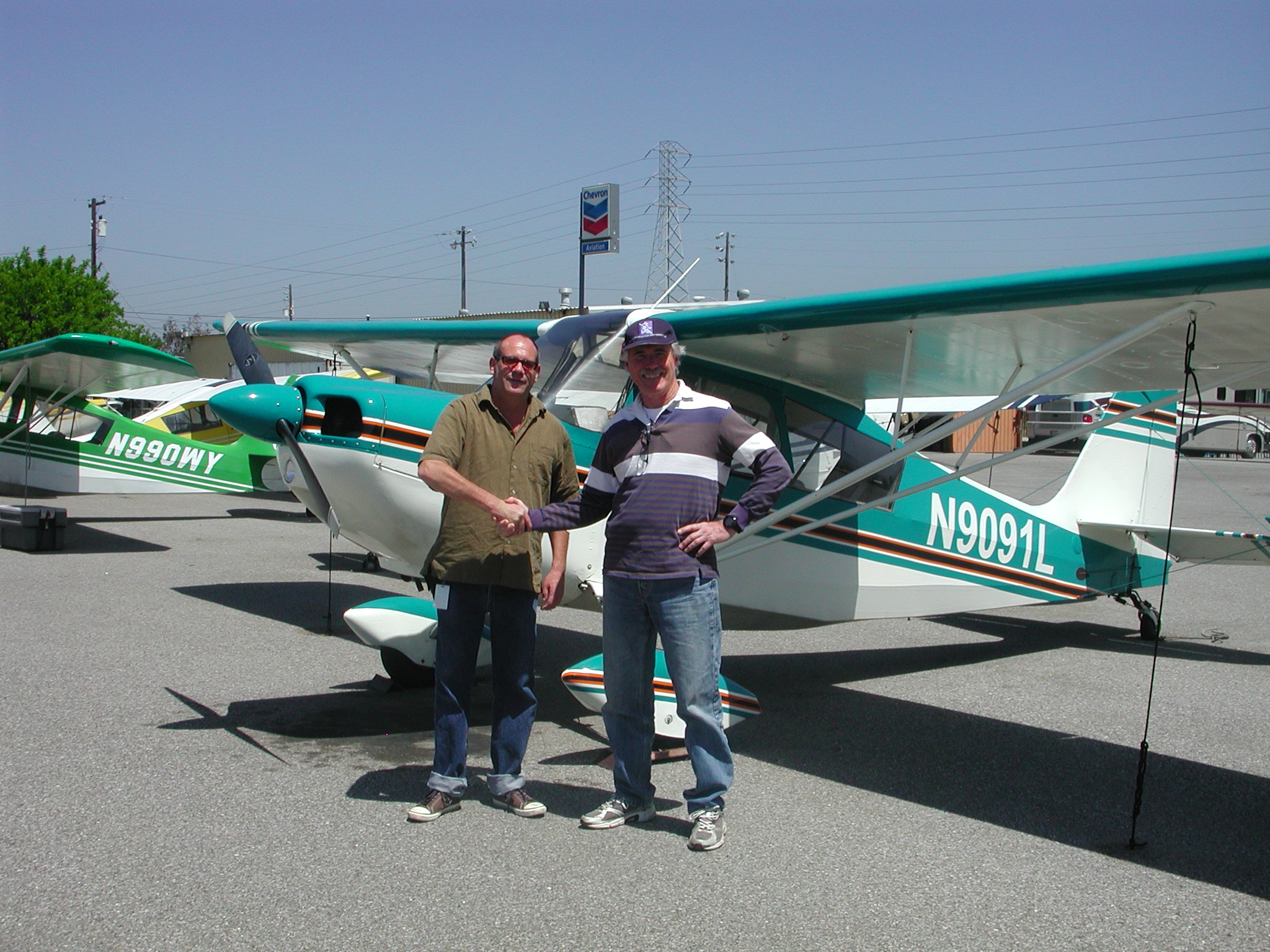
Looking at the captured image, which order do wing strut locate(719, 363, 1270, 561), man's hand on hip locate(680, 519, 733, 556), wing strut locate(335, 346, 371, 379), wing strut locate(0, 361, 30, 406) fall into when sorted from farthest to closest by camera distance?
1. wing strut locate(0, 361, 30, 406)
2. wing strut locate(335, 346, 371, 379)
3. wing strut locate(719, 363, 1270, 561)
4. man's hand on hip locate(680, 519, 733, 556)

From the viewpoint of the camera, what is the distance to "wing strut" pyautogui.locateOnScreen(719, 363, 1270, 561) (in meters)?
4.10

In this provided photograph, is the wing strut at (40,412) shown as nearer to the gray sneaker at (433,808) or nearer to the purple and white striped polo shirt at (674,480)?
the gray sneaker at (433,808)

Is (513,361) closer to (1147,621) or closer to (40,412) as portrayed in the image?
(1147,621)

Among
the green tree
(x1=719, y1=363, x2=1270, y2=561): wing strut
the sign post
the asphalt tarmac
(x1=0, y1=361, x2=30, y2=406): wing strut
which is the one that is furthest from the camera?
the green tree

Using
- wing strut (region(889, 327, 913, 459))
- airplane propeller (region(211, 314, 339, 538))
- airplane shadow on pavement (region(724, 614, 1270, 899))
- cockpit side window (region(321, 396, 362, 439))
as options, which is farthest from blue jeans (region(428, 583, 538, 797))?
wing strut (region(889, 327, 913, 459))

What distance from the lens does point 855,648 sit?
709 centimetres

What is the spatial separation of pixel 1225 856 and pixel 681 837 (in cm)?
197

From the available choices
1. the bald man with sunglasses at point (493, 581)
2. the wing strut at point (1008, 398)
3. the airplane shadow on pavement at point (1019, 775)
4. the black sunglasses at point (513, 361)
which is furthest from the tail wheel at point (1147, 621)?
the black sunglasses at point (513, 361)

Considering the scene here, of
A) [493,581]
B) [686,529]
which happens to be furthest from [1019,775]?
[493,581]

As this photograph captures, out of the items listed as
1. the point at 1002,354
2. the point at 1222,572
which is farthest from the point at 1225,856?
the point at 1222,572

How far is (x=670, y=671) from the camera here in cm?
344

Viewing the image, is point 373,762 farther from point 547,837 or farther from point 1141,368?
point 1141,368

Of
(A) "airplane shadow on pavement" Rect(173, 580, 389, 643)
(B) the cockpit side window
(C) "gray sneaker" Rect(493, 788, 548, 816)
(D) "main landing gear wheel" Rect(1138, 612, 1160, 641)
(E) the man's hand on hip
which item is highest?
(B) the cockpit side window

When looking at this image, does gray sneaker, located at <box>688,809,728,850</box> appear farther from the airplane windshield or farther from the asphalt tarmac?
the airplane windshield
